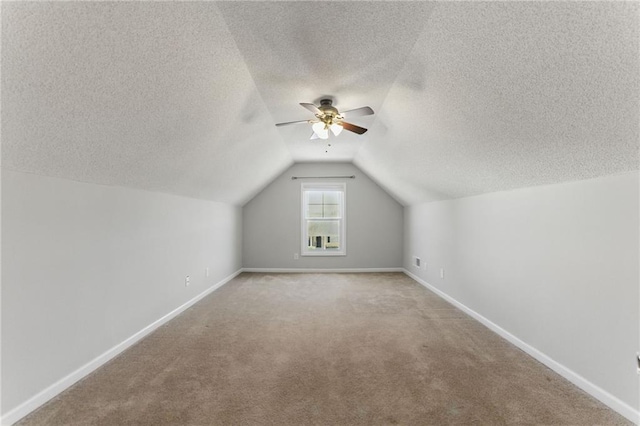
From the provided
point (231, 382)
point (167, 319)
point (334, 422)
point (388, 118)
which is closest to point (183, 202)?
point (167, 319)

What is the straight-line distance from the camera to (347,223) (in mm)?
6410

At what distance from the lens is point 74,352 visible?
2.09 metres

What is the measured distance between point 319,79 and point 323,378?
7.70 ft

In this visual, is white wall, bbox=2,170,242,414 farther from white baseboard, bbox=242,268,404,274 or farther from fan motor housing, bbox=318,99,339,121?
white baseboard, bbox=242,268,404,274

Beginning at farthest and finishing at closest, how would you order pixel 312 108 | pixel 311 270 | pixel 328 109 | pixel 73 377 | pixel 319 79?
1. pixel 311 270
2. pixel 328 109
3. pixel 312 108
4. pixel 319 79
5. pixel 73 377

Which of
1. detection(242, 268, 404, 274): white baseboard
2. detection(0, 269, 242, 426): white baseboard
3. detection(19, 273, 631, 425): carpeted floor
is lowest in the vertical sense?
detection(19, 273, 631, 425): carpeted floor

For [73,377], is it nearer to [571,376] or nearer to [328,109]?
[328,109]

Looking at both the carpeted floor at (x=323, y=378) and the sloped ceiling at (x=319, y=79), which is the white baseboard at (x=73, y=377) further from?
the sloped ceiling at (x=319, y=79)

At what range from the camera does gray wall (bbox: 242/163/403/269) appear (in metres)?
6.38

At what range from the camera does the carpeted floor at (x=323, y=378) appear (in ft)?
5.72

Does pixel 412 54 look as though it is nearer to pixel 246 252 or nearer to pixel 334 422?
pixel 334 422

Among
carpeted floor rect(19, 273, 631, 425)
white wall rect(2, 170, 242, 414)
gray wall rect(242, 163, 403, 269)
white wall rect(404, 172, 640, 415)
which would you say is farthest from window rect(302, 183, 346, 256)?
white wall rect(2, 170, 242, 414)

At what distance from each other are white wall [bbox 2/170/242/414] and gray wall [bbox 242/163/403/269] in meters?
2.89

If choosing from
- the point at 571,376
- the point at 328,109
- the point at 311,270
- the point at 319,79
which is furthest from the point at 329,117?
the point at 311,270
